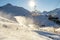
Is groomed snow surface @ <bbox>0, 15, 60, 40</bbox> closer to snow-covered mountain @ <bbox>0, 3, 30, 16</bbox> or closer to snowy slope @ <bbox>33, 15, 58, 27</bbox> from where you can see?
snowy slope @ <bbox>33, 15, 58, 27</bbox>

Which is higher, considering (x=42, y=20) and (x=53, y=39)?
(x=42, y=20)

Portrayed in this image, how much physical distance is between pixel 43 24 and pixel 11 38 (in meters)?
15.9

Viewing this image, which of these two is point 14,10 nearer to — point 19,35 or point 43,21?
point 43,21

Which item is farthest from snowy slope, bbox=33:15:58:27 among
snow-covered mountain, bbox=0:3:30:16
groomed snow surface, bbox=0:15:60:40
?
groomed snow surface, bbox=0:15:60:40

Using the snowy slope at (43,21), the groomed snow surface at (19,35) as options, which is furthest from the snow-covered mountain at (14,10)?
the groomed snow surface at (19,35)

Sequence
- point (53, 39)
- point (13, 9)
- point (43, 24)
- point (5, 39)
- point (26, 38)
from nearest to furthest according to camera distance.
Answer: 1. point (5, 39)
2. point (26, 38)
3. point (53, 39)
4. point (43, 24)
5. point (13, 9)

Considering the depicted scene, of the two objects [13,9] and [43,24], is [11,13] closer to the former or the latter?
[13,9]

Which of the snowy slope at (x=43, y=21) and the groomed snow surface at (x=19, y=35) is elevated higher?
the snowy slope at (x=43, y=21)

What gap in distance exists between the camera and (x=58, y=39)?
10.3 m

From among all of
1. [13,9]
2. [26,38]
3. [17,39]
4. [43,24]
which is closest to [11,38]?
[17,39]

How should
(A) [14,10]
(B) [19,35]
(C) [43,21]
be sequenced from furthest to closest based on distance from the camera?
(A) [14,10], (C) [43,21], (B) [19,35]

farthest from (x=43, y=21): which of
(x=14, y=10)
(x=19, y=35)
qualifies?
(x=19, y=35)

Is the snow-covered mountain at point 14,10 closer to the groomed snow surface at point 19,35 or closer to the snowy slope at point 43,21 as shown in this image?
the snowy slope at point 43,21

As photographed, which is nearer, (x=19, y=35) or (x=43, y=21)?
(x=19, y=35)
